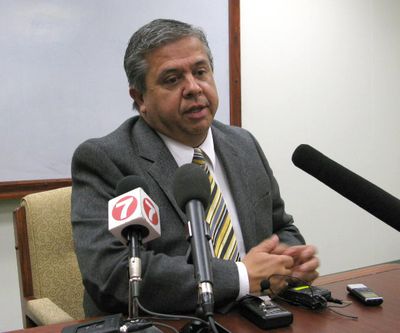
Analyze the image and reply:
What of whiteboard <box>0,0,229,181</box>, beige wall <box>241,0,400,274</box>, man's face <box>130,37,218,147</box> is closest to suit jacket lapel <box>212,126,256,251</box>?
man's face <box>130,37,218,147</box>

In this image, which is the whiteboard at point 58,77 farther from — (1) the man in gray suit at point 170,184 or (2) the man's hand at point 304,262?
(2) the man's hand at point 304,262

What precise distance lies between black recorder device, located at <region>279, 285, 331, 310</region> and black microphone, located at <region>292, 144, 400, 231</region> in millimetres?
337

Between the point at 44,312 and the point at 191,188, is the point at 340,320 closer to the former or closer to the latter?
the point at 191,188

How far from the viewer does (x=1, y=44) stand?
7.34ft

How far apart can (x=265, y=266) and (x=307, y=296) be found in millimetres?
132

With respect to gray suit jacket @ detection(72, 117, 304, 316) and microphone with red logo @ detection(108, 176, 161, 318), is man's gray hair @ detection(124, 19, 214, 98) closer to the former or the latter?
gray suit jacket @ detection(72, 117, 304, 316)

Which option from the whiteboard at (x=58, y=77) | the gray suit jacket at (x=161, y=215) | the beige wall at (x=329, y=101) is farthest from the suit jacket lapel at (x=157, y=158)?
the beige wall at (x=329, y=101)

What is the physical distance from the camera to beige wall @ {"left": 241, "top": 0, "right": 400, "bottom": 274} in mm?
3070

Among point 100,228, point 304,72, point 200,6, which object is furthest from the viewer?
point 304,72

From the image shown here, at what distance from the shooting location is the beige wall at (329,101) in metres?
3.07

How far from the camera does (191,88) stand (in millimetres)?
1501

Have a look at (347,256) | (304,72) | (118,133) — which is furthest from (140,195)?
(347,256)

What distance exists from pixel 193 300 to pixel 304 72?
2.41 meters

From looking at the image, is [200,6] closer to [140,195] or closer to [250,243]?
[250,243]
